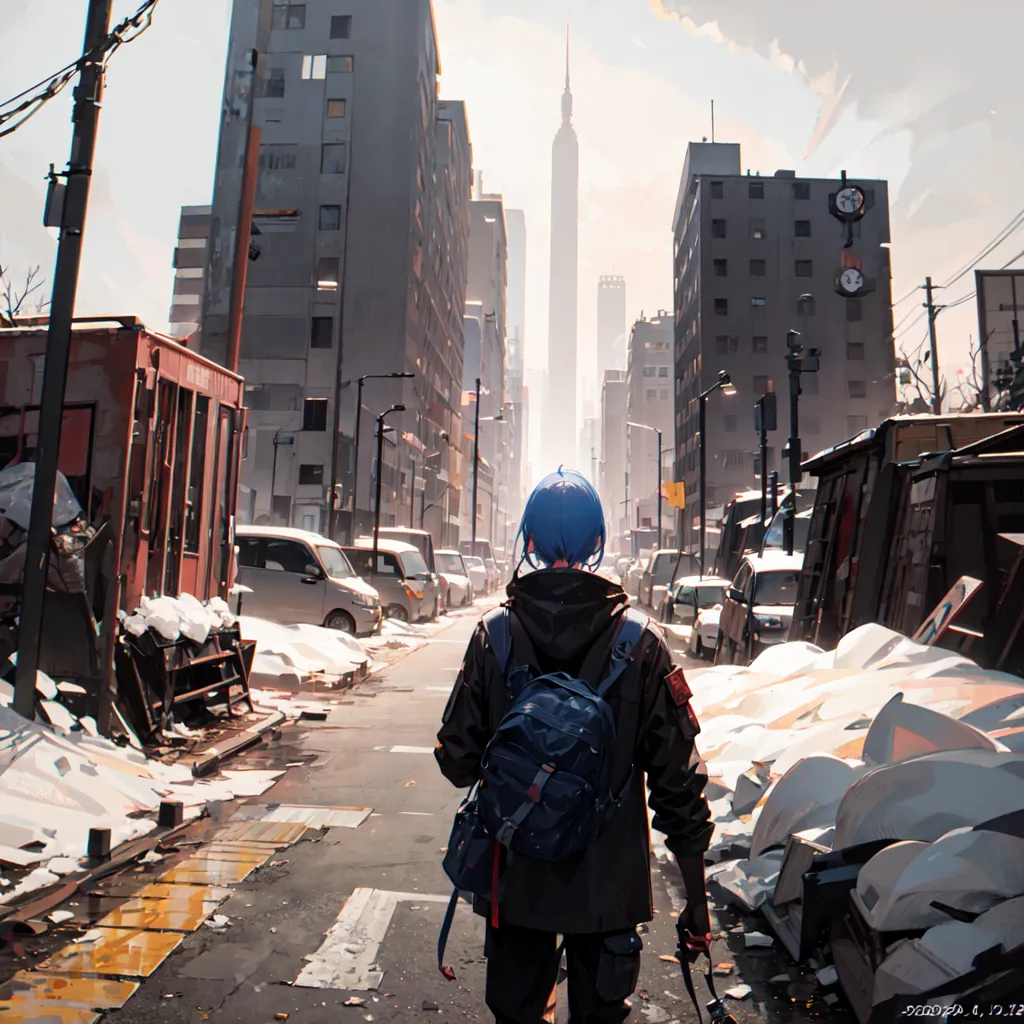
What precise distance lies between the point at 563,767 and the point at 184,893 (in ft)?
11.7

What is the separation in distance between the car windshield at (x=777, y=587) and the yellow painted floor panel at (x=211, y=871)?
9320 mm

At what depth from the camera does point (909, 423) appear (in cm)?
1023

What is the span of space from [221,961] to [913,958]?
2.85m

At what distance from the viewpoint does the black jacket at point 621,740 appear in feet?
7.74

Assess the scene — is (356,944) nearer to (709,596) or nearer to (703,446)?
(709,596)

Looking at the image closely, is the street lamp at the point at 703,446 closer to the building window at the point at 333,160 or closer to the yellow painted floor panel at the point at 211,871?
the yellow painted floor panel at the point at 211,871

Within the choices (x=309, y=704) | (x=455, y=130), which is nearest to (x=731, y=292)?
(x=455, y=130)

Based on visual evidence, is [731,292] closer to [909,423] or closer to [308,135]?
[308,135]

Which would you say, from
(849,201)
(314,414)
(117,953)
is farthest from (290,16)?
(117,953)

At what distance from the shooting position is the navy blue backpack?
222 cm

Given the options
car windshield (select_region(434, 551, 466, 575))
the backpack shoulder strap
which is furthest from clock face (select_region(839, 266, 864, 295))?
the backpack shoulder strap

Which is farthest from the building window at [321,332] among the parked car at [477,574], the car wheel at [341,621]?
the car wheel at [341,621]

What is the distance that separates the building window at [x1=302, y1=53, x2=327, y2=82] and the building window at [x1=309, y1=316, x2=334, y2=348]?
17784mm

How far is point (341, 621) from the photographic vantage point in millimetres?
18562
